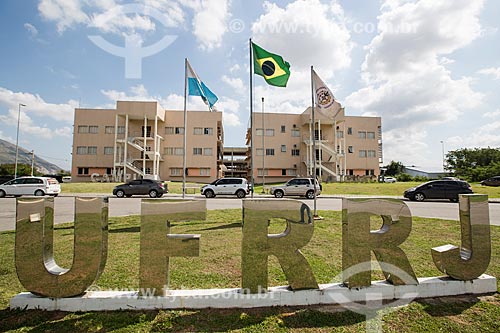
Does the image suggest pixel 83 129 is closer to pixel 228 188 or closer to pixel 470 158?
pixel 228 188

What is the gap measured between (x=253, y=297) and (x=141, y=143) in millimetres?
43369

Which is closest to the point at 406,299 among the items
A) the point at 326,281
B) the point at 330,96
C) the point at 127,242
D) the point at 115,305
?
the point at 326,281

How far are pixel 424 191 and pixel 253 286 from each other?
1965 centimetres

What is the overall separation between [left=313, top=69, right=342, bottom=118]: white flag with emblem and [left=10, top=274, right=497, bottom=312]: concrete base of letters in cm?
707

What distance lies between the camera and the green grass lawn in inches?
116

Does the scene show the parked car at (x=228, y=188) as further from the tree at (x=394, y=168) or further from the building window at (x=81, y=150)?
the tree at (x=394, y=168)

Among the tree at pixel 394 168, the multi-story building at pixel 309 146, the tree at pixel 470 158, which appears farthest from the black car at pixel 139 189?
the tree at pixel 394 168

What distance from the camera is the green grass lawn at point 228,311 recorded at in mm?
2949

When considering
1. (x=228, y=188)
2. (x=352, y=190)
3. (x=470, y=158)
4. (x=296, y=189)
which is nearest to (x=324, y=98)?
(x=296, y=189)

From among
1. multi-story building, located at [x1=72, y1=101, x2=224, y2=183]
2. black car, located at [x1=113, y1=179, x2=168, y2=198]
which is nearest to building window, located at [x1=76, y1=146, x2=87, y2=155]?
multi-story building, located at [x1=72, y1=101, x2=224, y2=183]

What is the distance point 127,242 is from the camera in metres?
6.46

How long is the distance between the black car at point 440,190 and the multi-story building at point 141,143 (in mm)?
32140

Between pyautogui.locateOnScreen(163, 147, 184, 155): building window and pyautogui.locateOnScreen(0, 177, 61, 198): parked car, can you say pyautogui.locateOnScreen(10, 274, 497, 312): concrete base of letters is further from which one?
pyautogui.locateOnScreen(163, 147, 184, 155): building window

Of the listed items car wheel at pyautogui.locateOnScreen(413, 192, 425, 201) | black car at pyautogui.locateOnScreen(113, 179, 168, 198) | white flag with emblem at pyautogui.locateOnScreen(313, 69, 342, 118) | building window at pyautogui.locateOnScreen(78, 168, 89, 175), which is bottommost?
car wheel at pyautogui.locateOnScreen(413, 192, 425, 201)
